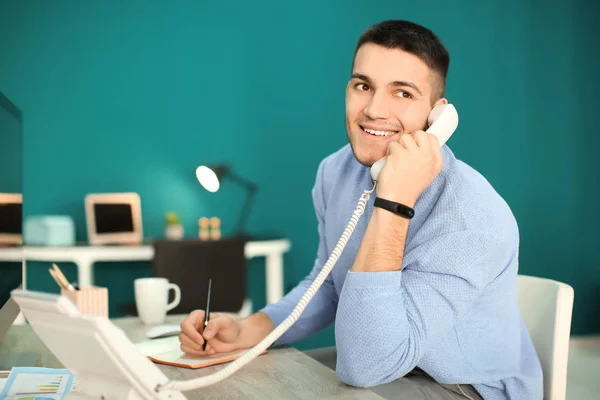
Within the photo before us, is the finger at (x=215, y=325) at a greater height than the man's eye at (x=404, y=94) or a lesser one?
lesser

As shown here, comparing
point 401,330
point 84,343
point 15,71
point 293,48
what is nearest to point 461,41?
point 293,48

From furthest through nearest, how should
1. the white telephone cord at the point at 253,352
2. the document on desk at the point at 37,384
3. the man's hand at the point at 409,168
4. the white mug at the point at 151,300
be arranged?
the white mug at the point at 151,300 < the man's hand at the point at 409,168 < the document on desk at the point at 37,384 < the white telephone cord at the point at 253,352

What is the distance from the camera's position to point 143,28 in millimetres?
3969

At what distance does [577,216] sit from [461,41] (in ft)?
4.97

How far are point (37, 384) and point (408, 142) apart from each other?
0.72 meters

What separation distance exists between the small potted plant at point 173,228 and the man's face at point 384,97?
255 cm

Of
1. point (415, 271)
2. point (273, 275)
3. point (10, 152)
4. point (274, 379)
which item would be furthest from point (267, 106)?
point (274, 379)

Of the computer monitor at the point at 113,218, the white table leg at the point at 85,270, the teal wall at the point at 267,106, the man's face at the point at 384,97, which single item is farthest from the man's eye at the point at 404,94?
the teal wall at the point at 267,106

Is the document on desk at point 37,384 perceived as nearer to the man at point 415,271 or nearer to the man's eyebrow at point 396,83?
the man at point 415,271

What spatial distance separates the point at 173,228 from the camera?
12.3ft

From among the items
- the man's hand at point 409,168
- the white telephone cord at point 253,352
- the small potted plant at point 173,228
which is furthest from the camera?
the small potted plant at point 173,228

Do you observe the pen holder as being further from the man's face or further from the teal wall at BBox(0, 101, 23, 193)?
the man's face

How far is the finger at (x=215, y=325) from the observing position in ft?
3.72

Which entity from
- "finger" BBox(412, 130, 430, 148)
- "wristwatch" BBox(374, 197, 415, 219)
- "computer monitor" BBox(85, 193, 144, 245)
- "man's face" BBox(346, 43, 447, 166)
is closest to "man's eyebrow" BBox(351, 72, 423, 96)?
"man's face" BBox(346, 43, 447, 166)
